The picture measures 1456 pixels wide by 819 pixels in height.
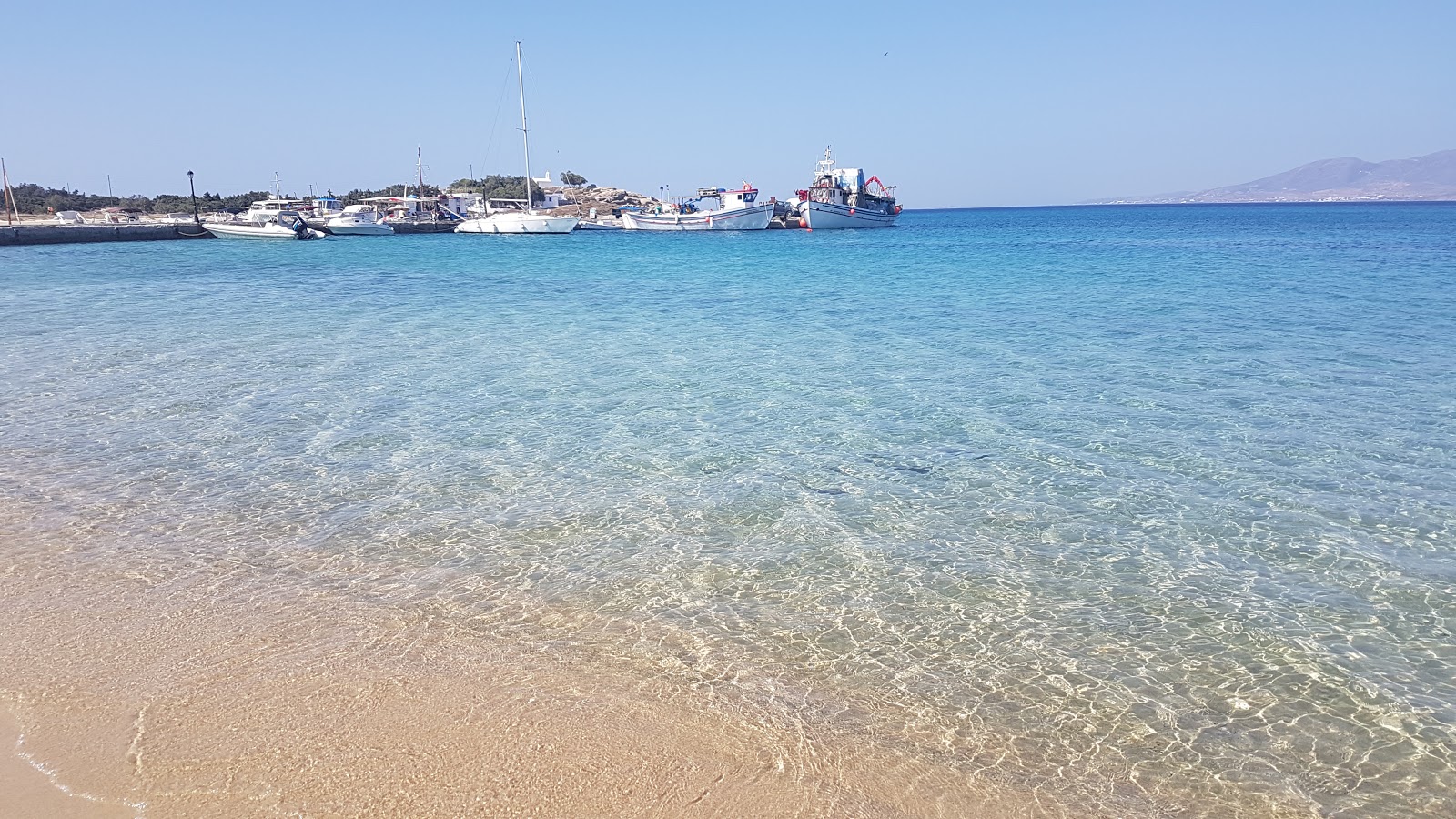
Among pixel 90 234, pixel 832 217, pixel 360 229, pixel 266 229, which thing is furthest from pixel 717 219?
pixel 90 234

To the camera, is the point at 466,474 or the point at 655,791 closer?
the point at 655,791

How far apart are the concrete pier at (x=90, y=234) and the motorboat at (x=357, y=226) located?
9049mm

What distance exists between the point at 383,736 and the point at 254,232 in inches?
2661

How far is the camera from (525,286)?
28469mm

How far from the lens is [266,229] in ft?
204

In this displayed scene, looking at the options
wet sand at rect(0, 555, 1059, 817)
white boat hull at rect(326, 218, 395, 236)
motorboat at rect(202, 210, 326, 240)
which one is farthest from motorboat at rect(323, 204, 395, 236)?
wet sand at rect(0, 555, 1059, 817)

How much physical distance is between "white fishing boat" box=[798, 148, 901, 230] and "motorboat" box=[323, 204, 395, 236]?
117 feet

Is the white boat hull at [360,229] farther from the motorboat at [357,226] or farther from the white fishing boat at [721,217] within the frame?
the white fishing boat at [721,217]

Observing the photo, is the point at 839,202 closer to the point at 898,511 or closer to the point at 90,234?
A: the point at 90,234

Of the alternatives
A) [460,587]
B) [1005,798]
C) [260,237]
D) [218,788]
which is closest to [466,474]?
[460,587]

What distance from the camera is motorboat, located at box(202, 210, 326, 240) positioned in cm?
6225

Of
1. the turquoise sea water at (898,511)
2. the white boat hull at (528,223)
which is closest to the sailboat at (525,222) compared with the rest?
the white boat hull at (528,223)

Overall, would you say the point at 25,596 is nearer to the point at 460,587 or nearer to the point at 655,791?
the point at 460,587

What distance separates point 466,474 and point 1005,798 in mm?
5626
